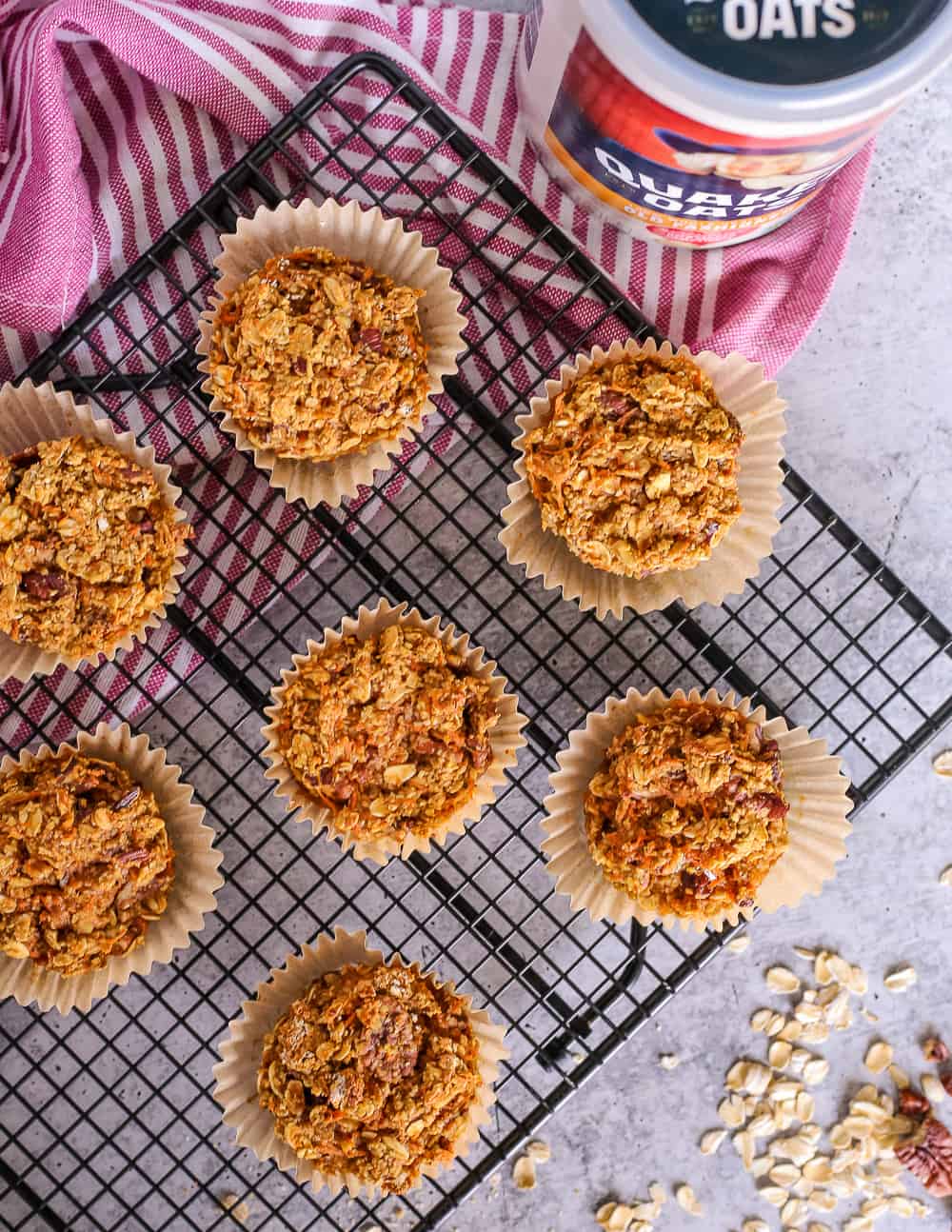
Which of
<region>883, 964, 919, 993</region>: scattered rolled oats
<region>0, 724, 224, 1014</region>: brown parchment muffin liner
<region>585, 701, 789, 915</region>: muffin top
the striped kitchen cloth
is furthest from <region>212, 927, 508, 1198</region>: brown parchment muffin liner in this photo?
<region>883, 964, 919, 993</region>: scattered rolled oats

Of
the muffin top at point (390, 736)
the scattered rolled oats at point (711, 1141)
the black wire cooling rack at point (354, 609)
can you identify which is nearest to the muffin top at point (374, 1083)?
the black wire cooling rack at point (354, 609)

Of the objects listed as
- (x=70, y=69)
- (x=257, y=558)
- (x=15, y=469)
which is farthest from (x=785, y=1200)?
(x=70, y=69)

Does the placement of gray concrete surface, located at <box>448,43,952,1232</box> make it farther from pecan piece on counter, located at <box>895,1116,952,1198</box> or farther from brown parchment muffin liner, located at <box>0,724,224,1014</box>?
brown parchment muffin liner, located at <box>0,724,224,1014</box>

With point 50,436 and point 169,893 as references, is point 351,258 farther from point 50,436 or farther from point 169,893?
point 169,893

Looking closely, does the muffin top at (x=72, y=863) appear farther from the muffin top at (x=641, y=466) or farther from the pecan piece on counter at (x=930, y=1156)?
the pecan piece on counter at (x=930, y=1156)

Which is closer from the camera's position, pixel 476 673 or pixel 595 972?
pixel 476 673

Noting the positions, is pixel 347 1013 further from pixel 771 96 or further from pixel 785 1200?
pixel 771 96
